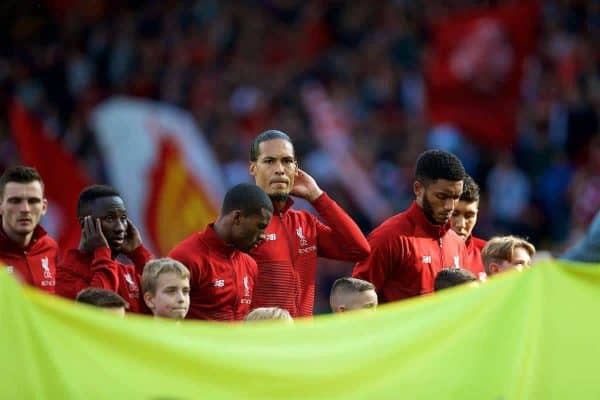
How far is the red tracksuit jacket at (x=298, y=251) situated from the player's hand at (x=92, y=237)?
86 centimetres


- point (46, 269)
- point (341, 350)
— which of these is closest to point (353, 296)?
point (46, 269)

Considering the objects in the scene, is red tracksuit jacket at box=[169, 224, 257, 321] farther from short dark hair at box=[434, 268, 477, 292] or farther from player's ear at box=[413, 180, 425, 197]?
player's ear at box=[413, 180, 425, 197]

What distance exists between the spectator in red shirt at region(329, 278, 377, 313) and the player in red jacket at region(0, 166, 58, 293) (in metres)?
1.57

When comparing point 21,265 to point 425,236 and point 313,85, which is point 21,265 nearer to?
point 425,236

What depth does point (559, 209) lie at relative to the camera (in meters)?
15.2

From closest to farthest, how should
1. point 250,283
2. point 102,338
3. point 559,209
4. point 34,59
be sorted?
point 102,338 < point 250,283 < point 559,209 < point 34,59

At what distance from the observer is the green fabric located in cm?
525

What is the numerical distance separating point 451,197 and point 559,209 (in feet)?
22.0

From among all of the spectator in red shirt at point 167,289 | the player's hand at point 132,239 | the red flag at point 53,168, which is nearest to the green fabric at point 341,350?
the spectator in red shirt at point 167,289

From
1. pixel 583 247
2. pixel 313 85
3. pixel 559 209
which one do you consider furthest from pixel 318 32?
pixel 583 247

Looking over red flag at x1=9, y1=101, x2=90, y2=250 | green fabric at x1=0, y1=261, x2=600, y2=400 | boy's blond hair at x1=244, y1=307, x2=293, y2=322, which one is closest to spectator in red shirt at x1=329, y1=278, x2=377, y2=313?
boy's blond hair at x1=244, y1=307, x2=293, y2=322

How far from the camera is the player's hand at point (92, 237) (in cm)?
813

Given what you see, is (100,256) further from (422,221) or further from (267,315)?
(422,221)

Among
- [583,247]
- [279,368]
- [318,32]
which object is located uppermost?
[318,32]
